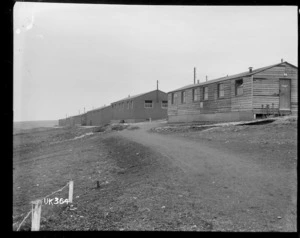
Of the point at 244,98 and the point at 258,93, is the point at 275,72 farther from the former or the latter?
the point at 244,98

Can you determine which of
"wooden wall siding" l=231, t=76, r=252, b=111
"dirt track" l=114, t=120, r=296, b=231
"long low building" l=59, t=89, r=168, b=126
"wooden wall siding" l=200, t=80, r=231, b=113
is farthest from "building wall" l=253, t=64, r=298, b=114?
"long low building" l=59, t=89, r=168, b=126

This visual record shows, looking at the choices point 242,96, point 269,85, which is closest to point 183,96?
point 242,96

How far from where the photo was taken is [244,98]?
78.0 ft

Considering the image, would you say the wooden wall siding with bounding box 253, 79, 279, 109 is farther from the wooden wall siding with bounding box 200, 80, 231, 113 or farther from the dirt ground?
the dirt ground

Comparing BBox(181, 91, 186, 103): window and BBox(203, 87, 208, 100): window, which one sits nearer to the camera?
BBox(203, 87, 208, 100): window

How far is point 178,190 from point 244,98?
17788mm

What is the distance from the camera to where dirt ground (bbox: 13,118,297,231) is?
6.02 m

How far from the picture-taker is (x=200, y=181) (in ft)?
28.0

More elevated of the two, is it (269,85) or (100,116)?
(269,85)

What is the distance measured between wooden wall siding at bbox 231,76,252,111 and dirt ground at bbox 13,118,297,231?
9419 mm

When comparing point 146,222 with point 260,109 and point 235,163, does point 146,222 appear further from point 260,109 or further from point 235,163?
point 260,109

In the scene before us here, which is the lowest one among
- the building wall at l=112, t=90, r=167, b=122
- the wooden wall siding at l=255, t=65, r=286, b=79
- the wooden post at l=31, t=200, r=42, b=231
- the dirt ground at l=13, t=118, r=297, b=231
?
the dirt ground at l=13, t=118, r=297, b=231
